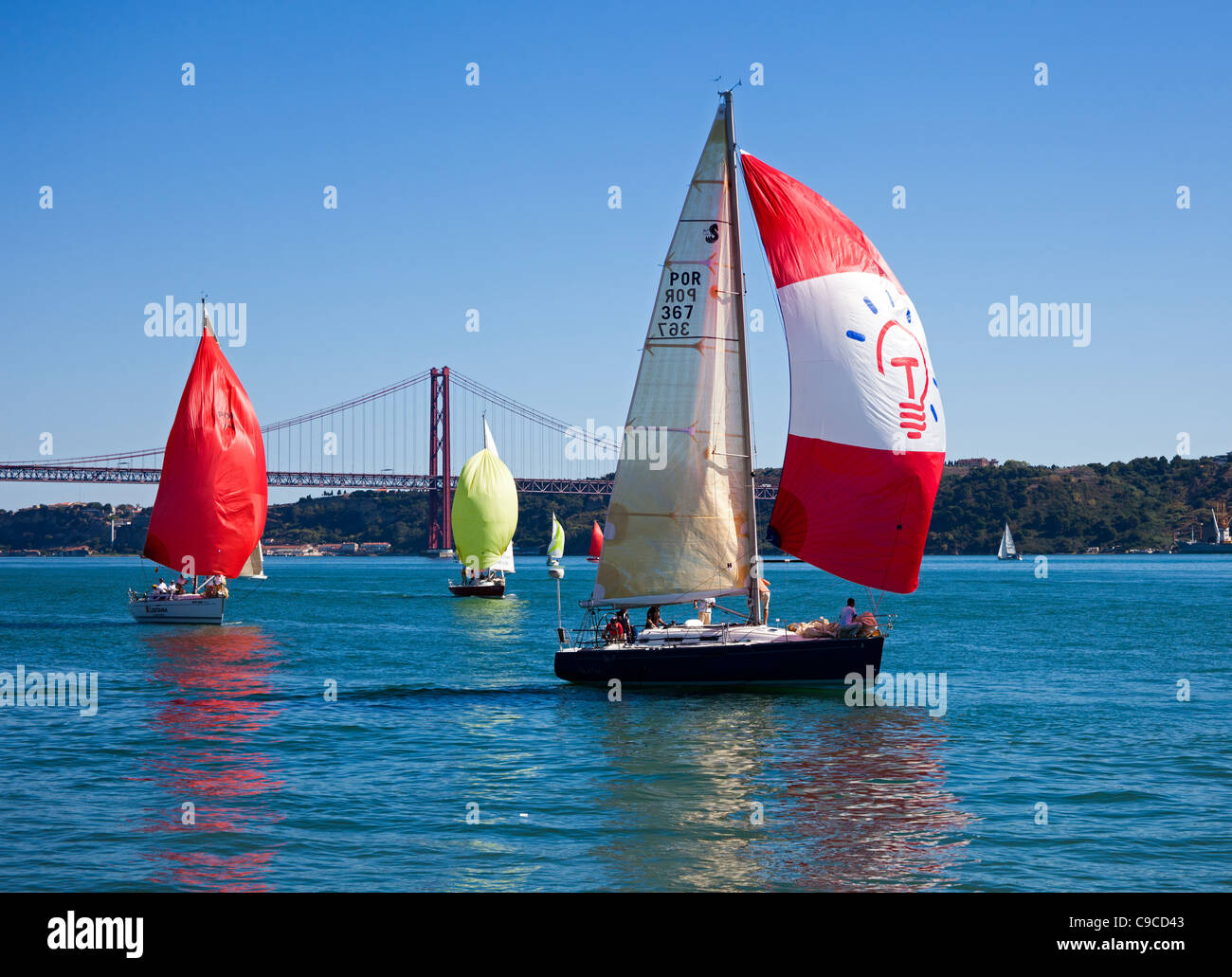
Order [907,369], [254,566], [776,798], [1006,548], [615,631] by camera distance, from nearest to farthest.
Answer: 1. [776,798]
2. [907,369]
3. [615,631]
4. [254,566]
5. [1006,548]

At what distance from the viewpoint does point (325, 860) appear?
877 cm

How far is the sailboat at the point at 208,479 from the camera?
29.6m

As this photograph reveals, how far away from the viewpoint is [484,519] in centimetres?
4506

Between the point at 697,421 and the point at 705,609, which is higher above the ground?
the point at 697,421

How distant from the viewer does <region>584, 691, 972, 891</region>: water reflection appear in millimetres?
8500

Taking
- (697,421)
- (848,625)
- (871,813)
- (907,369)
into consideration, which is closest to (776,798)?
(871,813)

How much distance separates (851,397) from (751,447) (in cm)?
191

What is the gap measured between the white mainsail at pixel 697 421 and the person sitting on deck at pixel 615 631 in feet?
1.41

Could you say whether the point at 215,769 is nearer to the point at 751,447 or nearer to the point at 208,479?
the point at 751,447
